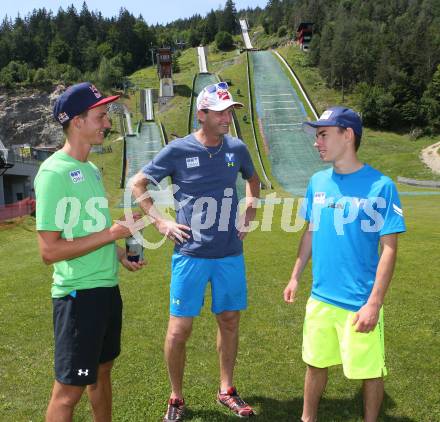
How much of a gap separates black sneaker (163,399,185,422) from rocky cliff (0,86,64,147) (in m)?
85.4

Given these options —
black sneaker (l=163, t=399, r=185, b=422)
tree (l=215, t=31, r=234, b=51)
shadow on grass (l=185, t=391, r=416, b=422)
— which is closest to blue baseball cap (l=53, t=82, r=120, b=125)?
black sneaker (l=163, t=399, r=185, b=422)

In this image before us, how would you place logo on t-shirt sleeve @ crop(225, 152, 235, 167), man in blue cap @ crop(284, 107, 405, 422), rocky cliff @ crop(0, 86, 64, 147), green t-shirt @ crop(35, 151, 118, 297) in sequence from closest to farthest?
green t-shirt @ crop(35, 151, 118, 297) → man in blue cap @ crop(284, 107, 405, 422) → logo on t-shirt sleeve @ crop(225, 152, 235, 167) → rocky cliff @ crop(0, 86, 64, 147)

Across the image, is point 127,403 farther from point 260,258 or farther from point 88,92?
point 260,258

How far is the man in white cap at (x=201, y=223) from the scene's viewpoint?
4.54m

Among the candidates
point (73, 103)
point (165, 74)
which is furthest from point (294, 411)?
point (165, 74)

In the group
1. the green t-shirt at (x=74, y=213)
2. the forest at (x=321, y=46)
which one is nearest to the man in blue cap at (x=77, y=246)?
the green t-shirt at (x=74, y=213)

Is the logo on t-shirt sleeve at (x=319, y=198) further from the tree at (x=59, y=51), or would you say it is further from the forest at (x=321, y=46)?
the tree at (x=59, y=51)

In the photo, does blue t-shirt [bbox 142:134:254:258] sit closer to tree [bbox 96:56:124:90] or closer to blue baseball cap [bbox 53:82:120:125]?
blue baseball cap [bbox 53:82:120:125]

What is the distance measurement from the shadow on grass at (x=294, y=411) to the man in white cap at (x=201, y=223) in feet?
0.51

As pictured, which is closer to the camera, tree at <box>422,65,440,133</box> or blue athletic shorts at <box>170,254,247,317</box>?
blue athletic shorts at <box>170,254,247,317</box>

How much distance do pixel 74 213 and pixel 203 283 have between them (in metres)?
1.73

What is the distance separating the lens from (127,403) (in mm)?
4836

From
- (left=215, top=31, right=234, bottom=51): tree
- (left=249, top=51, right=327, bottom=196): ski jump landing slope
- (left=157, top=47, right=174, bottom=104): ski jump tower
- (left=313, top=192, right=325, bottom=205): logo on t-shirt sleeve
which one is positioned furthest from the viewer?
(left=215, top=31, right=234, bottom=51): tree

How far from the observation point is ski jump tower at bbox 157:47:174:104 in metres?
79.4
